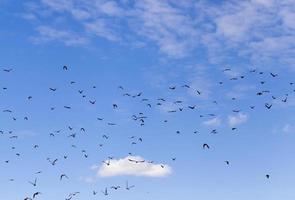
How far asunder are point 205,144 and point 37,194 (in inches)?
767

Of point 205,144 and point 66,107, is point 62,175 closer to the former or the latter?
point 66,107

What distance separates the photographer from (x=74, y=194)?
239 feet

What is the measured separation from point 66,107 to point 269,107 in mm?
23341

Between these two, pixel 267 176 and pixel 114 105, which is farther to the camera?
pixel 114 105

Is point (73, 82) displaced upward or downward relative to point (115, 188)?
upward

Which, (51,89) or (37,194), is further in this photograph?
(51,89)

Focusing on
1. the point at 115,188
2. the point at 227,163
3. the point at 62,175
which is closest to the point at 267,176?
the point at 227,163

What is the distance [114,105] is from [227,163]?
584 inches

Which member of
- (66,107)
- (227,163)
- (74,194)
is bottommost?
(74,194)

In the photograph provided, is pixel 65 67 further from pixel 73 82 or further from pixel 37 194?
pixel 37 194

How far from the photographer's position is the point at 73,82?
261 ft

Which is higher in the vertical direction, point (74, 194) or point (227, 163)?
point (227, 163)

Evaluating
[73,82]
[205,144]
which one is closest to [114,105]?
[73,82]

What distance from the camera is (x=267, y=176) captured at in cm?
7481
